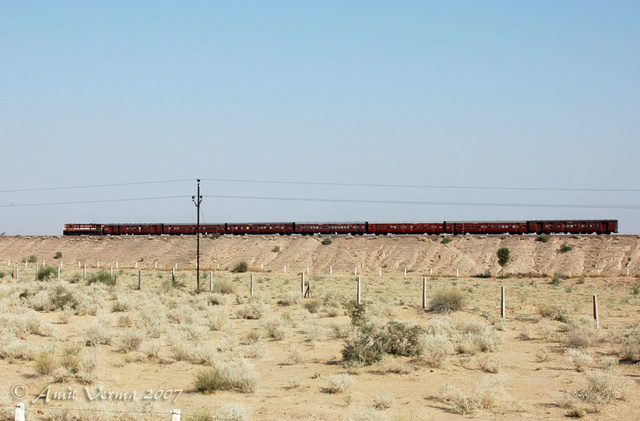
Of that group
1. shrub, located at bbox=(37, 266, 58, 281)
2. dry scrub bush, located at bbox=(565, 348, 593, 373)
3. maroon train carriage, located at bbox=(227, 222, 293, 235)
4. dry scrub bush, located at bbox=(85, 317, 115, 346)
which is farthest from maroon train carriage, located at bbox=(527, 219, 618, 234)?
dry scrub bush, located at bbox=(85, 317, 115, 346)

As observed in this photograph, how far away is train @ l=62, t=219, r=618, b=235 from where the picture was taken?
265 feet

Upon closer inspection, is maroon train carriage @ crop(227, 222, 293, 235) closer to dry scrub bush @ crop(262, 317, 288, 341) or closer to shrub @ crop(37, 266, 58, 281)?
shrub @ crop(37, 266, 58, 281)

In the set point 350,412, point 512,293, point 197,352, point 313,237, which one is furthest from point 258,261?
point 350,412

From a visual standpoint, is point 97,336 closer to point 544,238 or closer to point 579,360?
point 579,360

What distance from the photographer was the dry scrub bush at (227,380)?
14438 millimetres

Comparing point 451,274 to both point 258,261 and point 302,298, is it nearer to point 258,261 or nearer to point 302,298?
point 258,261

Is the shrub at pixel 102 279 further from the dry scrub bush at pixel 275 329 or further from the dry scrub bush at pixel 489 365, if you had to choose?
the dry scrub bush at pixel 489 365

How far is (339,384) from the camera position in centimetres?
1445

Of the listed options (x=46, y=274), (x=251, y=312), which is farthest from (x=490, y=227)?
(x=251, y=312)

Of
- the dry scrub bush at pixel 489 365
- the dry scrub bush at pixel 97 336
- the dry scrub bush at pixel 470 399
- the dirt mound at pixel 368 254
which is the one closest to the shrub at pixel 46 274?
the dry scrub bush at pixel 97 336

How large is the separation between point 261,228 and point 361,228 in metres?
15.2

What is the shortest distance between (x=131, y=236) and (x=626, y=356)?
9249cm

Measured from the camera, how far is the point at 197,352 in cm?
1794

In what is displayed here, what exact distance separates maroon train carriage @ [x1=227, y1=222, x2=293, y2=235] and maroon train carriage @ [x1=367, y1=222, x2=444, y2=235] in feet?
40.4
